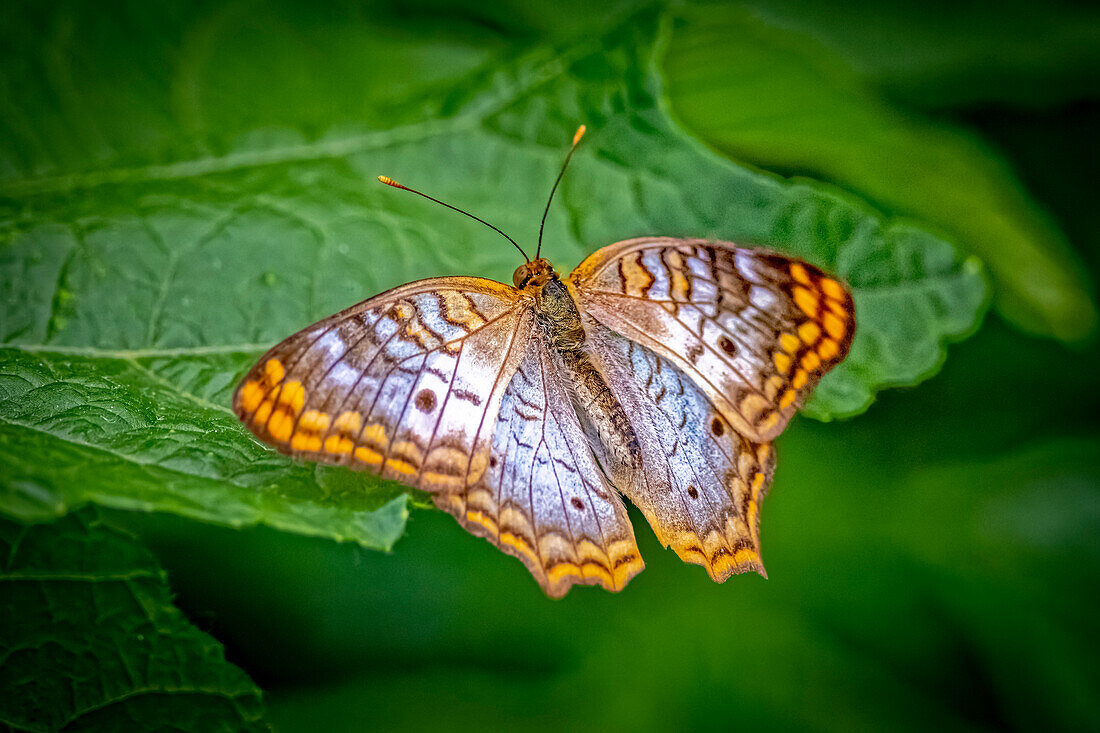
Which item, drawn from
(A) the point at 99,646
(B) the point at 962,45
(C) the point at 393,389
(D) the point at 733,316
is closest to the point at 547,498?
(C) the point at 393,389

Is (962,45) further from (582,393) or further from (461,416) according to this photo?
(461,416)

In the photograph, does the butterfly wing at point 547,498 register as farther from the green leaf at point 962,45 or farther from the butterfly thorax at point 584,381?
the green leaf at point 962,45

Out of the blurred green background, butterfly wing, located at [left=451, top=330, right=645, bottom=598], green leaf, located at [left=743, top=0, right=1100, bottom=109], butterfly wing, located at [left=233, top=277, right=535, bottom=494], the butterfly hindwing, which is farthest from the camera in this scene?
green leaf, located at [left=743, top=0, right=1100, bottom=109]

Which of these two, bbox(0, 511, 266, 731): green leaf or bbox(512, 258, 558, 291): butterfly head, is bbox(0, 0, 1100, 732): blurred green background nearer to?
bbox(512, 258, 558, 291): butterfly head

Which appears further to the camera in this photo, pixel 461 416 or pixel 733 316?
pixel 733 316

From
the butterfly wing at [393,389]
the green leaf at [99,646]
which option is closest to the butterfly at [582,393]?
the butterfly wing at [393,389]

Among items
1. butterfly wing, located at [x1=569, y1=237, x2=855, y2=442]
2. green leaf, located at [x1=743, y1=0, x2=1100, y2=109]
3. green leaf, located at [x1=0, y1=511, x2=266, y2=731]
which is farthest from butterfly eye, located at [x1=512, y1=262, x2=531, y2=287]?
green leaf, located at [x1=743, y1=0, x2=1100, y2=109]
